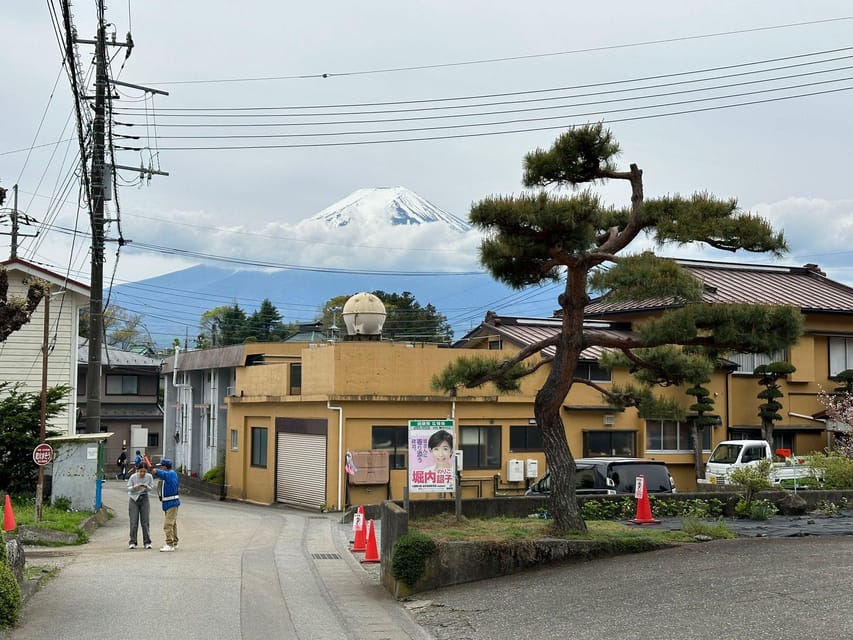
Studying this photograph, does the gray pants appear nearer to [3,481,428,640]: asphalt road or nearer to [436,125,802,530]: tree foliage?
[3,481,428,640]: asphalt road

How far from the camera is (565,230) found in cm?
1366

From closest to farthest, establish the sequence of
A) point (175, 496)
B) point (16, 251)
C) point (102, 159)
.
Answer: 1. point (175, 496)
2. point (102, 159)
3. point (16, 251)

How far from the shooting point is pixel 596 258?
14383 mm

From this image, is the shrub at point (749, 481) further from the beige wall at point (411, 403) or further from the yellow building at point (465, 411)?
the beige wall at point (411, 403)

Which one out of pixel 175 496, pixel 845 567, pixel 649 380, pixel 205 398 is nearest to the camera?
pixel 845 567

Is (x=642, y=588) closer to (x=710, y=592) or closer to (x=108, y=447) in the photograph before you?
(x=710, y=592)

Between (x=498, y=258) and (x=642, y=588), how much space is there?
206 inches

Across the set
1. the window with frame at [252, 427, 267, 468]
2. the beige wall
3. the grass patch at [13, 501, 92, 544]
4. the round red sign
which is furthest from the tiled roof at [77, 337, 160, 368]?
the round red sign

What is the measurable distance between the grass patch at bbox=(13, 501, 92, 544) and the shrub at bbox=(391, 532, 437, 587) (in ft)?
28.8

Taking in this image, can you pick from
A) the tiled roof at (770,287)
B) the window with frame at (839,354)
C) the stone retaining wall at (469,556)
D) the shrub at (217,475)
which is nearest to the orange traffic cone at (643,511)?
the stone retaining wall at (469,556)

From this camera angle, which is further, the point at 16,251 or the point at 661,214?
the point at 16,251

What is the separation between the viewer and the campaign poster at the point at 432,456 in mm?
14984

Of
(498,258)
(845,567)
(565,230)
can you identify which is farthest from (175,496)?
(845,567)

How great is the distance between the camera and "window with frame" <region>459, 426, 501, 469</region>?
94.8ft
